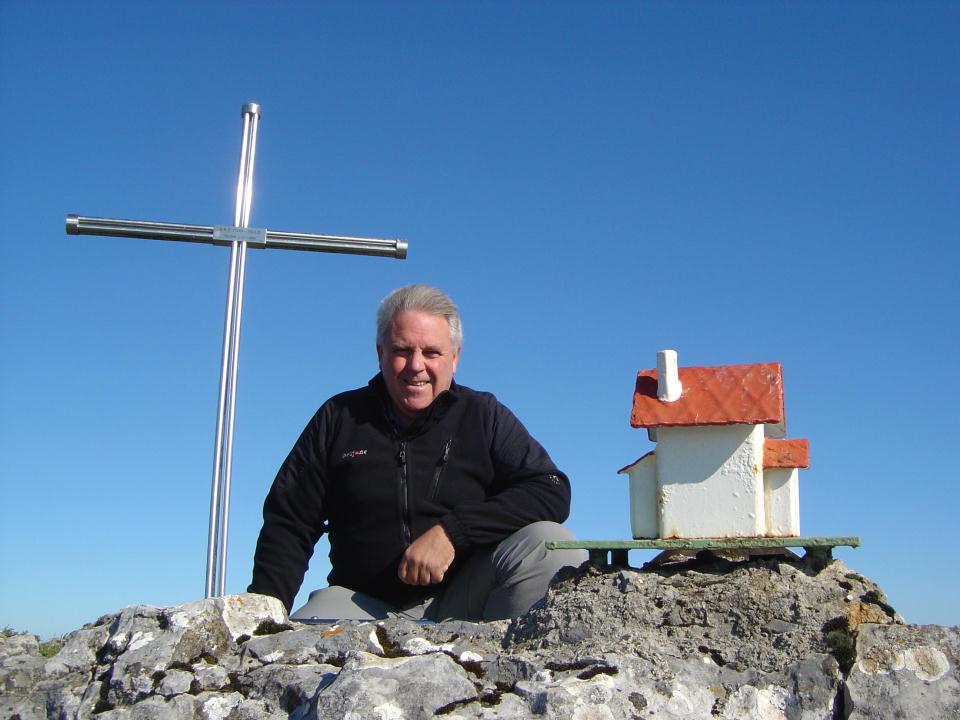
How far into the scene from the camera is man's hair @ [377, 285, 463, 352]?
5547 mm

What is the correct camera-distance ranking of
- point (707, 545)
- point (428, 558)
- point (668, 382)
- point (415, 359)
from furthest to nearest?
point (415, 359), point (428, 558), point (668, 382), point (707, 545)

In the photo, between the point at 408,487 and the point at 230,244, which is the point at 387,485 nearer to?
the point at 408,487

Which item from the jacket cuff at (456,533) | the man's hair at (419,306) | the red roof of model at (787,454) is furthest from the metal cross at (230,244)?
the red roof of model at (787,454)

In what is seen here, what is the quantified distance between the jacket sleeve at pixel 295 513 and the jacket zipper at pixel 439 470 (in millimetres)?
631

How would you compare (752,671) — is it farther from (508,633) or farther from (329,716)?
(329,716)

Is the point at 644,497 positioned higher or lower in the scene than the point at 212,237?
lower

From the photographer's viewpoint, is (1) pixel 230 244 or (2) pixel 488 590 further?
(1) pixel 230 244

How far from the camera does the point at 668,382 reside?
435cm

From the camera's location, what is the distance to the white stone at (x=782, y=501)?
13.8ft

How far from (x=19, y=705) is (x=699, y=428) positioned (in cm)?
310

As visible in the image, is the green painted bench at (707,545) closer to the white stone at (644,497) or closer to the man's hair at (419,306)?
the white stone at (644,497)

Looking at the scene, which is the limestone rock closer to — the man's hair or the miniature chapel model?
the miniature chapel model

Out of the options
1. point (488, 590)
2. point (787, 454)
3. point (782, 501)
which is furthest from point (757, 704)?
point (488, 590)

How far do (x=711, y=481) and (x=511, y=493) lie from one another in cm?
129
